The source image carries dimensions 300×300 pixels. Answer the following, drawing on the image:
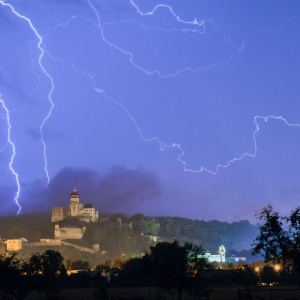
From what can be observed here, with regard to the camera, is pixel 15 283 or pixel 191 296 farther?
pixel 191 296

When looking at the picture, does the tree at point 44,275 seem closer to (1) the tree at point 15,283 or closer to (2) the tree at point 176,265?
(1) the tree at point 15,283

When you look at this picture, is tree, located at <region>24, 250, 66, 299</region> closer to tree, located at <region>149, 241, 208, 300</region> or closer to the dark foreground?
the dark foreground

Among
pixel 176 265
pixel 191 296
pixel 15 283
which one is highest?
pixel 176 265

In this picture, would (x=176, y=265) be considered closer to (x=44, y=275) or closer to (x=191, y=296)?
(x=191, y=296)

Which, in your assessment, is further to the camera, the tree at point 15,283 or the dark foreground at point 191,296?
the dark foreground at point 191,296

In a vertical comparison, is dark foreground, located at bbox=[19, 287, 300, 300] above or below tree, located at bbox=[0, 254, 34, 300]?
below

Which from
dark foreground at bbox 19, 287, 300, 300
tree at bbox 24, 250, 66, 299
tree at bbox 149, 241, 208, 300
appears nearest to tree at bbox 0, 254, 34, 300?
tree at bbox 24, 250, 66, 299

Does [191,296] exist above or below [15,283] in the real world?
below

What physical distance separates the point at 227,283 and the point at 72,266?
66.1 m

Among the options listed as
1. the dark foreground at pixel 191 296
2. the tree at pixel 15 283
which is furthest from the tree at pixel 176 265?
the tree at pixel 15 283

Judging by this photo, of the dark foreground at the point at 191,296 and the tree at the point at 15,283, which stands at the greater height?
the tree at the point at 15,283

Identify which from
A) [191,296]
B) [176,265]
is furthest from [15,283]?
[191,296]

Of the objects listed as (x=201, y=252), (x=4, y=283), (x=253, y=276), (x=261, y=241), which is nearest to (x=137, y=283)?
(x=253, y=276)

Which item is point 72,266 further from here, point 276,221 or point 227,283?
point 276,221
